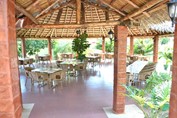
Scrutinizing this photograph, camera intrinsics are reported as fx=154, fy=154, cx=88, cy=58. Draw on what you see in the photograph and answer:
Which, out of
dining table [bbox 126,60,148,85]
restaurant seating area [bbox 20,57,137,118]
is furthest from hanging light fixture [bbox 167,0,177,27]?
dining table [bbox 126,60,148,85]

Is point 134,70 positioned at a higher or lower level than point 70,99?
higher

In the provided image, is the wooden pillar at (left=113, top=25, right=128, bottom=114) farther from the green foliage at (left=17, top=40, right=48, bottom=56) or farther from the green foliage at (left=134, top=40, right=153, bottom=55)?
the green foliage at (left=17, top=40, right=48, bottom=56)

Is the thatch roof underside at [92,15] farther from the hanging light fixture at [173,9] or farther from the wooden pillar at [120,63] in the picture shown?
the hanging light fixture at [173,9]

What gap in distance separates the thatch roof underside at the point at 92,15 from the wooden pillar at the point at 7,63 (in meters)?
1.97

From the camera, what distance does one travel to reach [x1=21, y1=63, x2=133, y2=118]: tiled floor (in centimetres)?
432

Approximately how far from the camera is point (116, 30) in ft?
13.5

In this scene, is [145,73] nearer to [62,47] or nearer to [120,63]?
[120,63]

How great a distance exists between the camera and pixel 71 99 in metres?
5.32

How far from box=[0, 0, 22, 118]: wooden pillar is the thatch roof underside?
1.97m

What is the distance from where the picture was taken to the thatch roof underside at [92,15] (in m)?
3.68

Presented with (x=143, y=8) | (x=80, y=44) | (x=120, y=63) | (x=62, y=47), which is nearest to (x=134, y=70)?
(x=120, y=63)

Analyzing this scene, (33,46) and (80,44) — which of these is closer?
(80,44)

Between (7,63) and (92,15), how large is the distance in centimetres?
769

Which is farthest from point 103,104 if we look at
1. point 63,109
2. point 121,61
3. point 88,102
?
point 121,61
